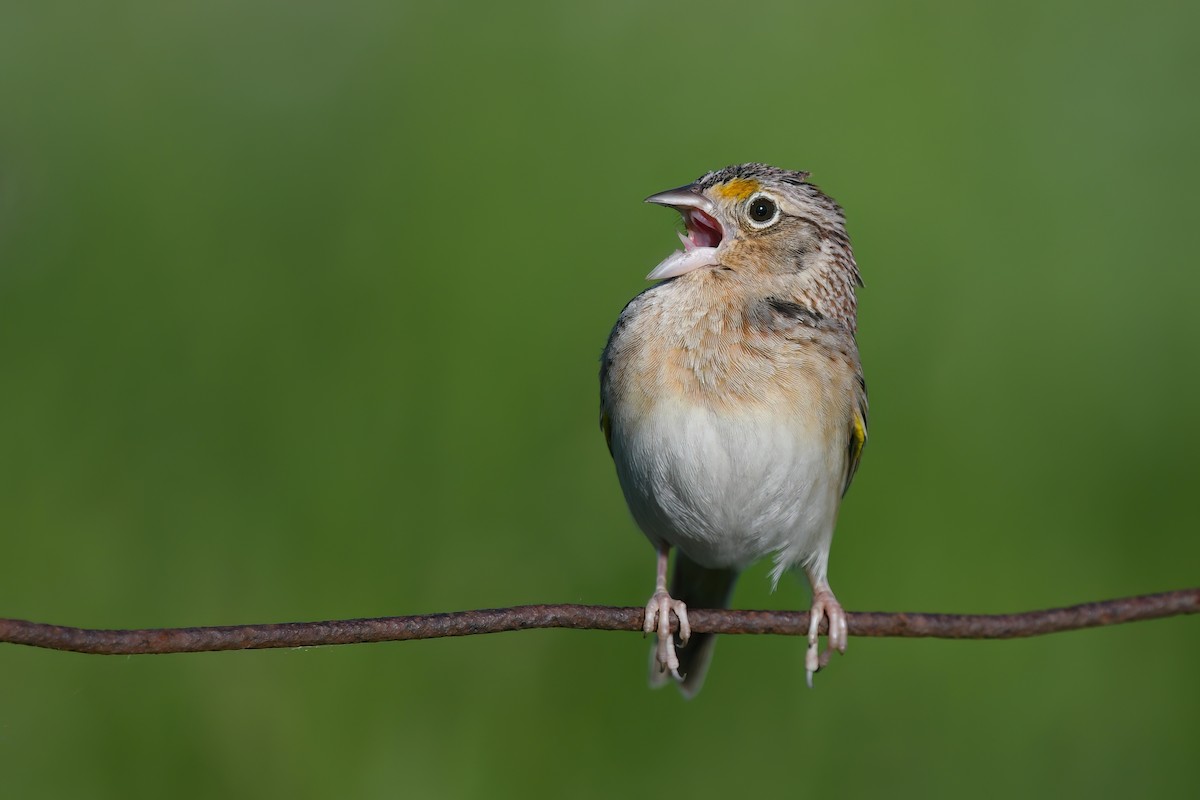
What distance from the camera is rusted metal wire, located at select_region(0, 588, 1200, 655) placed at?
2.53 metres

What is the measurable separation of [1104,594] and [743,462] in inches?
89.5

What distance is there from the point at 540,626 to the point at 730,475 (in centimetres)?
143

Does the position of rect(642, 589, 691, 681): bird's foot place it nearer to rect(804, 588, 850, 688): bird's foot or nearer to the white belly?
the white belly

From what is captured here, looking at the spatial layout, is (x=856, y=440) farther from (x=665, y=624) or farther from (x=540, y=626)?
(x=540, y=626)

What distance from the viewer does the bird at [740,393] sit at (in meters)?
4.10

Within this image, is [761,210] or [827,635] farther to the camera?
[761,210]

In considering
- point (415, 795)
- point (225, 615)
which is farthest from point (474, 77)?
point (415, 795)

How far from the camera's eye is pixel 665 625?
4168 millimetres

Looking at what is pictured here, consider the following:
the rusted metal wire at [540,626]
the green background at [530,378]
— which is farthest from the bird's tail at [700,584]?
the rusted metal wire at [540,626]

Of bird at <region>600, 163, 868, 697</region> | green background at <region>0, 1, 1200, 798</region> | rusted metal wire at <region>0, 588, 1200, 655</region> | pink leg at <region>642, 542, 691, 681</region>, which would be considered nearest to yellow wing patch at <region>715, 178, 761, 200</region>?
bird at <region>600, 163, 868, 697</region>

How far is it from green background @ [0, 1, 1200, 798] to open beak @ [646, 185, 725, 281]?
4.84 ft

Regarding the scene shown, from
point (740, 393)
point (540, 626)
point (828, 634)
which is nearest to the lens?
point (540, 626)

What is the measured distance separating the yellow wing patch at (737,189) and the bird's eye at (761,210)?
3cm

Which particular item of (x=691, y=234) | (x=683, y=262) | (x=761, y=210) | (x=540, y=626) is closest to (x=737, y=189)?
(x=761, y=210)
